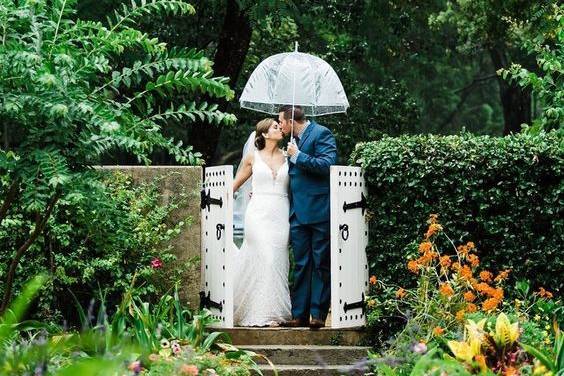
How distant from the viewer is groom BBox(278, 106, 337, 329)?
1106cm

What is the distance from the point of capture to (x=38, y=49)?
26.5ft

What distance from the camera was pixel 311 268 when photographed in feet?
36.9

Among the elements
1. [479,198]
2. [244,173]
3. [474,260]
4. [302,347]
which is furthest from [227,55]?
[474,260]

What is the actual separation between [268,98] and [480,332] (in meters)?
4.90

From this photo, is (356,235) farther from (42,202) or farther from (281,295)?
(42,202)

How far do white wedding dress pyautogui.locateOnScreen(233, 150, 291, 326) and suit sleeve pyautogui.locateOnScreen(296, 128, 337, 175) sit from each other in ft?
1.36

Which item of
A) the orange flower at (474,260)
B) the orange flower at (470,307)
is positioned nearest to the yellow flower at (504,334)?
the orange flower at (470,307)

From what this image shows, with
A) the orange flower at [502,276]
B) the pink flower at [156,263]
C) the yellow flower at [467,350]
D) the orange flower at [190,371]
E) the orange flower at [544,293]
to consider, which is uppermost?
the pink flower at [156,263]

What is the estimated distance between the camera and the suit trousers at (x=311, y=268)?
1108 cm

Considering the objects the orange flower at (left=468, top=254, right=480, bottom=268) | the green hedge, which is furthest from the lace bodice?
the orange flower at (left=468, top=254, right=480, bottom=268)

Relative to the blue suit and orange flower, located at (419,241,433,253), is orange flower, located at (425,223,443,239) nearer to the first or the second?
orange flower, located at (419,241,433,253)

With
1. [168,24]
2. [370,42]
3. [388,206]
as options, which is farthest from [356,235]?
[370,42]

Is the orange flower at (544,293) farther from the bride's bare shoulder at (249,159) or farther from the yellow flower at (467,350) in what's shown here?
the yellow flower at (467,350)

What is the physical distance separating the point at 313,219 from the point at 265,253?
2.06 ft
